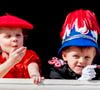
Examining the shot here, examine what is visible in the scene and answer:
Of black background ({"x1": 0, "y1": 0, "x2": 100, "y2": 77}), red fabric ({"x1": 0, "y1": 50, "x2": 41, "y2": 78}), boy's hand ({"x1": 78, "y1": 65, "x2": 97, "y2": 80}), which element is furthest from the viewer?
black background ({"x1": 0, "y1": 0, "x2": 100, "y2": 77})

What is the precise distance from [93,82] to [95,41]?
0.49 metres

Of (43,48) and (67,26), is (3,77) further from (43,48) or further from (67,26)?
(43,48)

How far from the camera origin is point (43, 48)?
3.13 m

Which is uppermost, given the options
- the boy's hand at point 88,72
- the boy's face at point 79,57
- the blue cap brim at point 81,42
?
the blue cap brim at point 81,42

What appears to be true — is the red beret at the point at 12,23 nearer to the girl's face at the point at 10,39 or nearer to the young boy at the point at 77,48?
the girl's face at the point at 10,39

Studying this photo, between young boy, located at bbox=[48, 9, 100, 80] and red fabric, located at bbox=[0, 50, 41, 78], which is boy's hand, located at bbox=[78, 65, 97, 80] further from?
red fabric, located at bbox=[0, 50, 41, 78]

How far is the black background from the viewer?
10.3ft

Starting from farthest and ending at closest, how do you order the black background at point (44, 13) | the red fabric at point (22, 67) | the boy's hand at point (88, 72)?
the black background at point (44, 13), the red fabric at point (22, 67), the boy's hand at point (88, 72)

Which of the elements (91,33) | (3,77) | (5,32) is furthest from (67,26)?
(3,77)

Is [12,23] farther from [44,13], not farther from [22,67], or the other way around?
[44,13]

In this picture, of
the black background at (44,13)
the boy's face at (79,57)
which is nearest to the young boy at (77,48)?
the boy's face at (79,57)

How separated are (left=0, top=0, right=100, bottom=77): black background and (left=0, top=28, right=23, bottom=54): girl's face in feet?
1.60

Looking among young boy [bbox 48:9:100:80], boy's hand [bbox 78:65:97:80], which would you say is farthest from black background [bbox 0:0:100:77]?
boy's hand [bbox 78:65:97:80]

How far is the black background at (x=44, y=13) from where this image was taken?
3.14m
